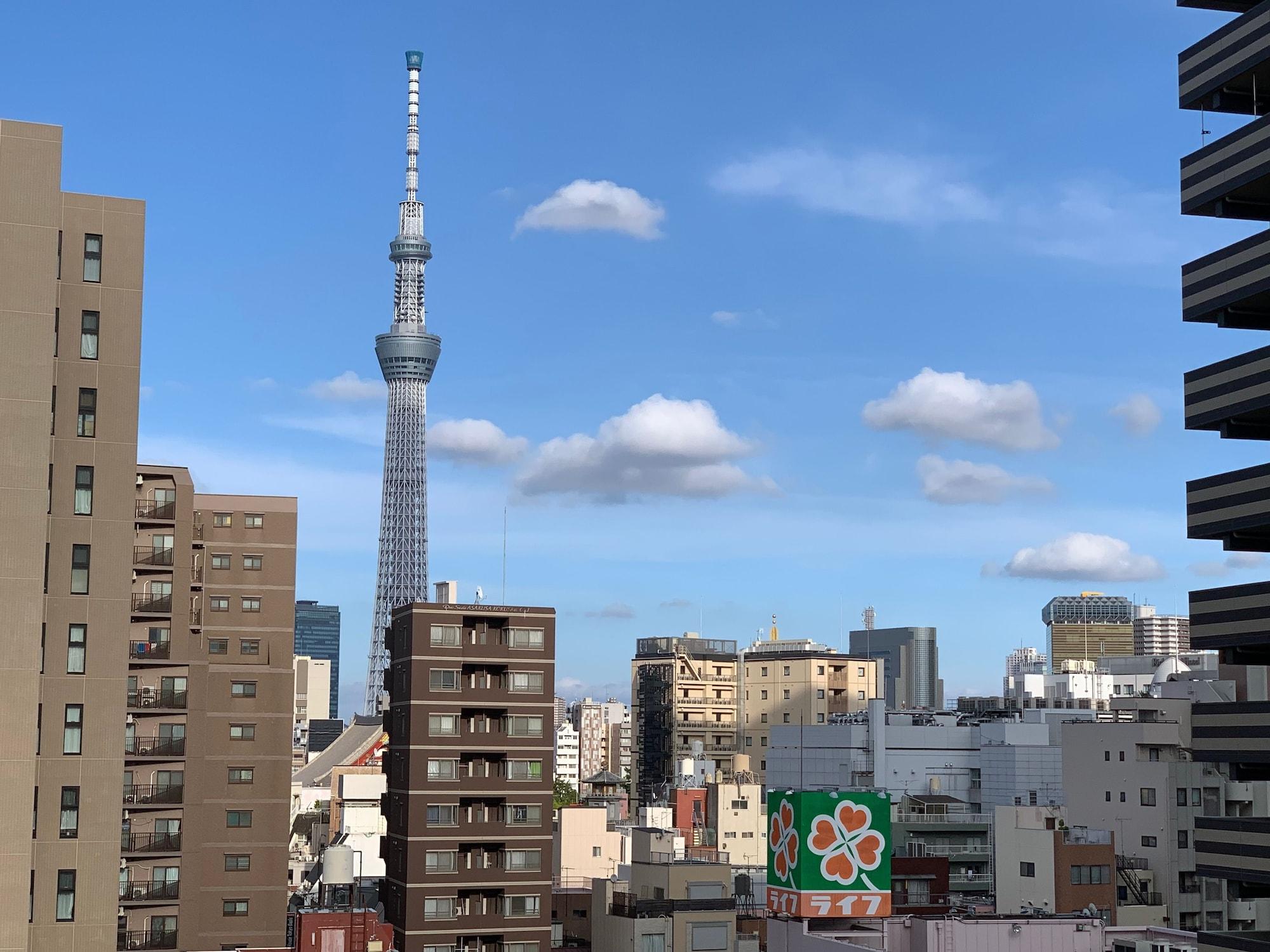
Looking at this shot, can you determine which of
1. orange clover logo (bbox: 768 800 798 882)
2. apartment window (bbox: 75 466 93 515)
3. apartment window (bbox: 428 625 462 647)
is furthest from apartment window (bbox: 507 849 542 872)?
apartment window (bbox: 75 466 93 515)

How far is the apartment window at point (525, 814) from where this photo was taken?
65000mm

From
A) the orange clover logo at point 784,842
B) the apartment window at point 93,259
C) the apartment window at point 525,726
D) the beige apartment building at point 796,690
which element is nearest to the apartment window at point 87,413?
the apartment window at point 93,259

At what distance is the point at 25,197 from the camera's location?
40156 millimetres

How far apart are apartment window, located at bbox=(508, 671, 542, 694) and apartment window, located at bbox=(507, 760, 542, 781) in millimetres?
2914

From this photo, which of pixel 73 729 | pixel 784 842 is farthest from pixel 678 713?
pixel 73 729

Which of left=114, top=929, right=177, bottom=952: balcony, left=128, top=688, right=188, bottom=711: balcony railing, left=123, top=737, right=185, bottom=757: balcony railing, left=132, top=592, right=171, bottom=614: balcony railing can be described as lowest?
left=114, top=929, right=177, bottom=952: balcony

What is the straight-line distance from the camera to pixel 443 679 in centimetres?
6550

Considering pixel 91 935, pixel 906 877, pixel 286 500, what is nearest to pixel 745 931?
pixel 906 877

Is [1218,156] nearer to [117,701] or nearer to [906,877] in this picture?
[117,701]

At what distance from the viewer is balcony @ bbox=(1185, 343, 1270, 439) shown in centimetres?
3741

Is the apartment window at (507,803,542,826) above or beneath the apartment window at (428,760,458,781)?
beneath

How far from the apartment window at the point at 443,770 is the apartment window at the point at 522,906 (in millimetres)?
5490

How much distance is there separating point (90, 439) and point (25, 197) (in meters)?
6.47

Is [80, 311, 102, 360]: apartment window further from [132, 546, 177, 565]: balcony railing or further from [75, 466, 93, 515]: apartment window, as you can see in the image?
[132, 546, 177, 565]: balcony railing
